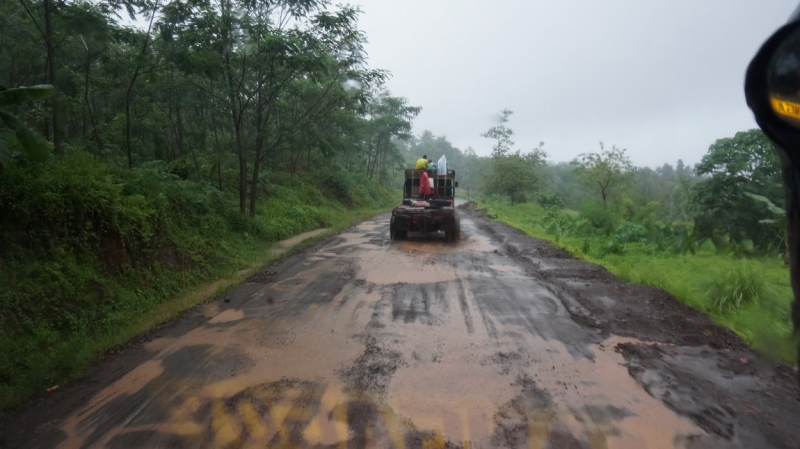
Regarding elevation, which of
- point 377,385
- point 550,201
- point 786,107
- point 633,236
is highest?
point 786,107

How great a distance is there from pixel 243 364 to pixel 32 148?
310cm

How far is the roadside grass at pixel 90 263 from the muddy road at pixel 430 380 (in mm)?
503

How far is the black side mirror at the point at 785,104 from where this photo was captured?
1.45m

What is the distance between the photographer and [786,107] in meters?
1.50

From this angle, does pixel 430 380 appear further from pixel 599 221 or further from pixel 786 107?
pixel 599 221

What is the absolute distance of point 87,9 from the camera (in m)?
9.63

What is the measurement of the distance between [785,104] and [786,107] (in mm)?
12

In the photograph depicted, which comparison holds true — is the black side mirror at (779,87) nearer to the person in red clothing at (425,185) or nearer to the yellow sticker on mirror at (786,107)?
the yellow sticker on mirror at (786,107)

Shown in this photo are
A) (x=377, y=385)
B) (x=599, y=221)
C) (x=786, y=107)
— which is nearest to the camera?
(x=786, y=107)

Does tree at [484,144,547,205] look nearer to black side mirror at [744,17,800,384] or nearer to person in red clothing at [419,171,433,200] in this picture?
person in red clothing at [419,171,433,200]

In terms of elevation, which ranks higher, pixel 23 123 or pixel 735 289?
pixel 23 123

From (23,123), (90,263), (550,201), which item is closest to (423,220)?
(90,263)

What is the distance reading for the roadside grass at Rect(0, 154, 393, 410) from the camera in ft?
17.0

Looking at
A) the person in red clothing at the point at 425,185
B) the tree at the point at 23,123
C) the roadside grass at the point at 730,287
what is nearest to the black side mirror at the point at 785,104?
the roadside grass at the point at 730,287
